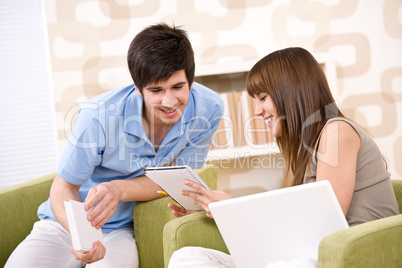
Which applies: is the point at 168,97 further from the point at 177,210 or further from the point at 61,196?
the point at 61,196

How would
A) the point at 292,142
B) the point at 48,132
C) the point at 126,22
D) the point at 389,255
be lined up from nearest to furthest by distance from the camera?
the point at 389,255 → the point at 292,142 → the point at 126,22 → the point at 48,132

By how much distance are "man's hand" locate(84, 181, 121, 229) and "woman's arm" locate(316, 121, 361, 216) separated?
30.6 inches

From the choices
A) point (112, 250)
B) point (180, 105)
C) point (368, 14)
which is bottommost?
point (112, 250)

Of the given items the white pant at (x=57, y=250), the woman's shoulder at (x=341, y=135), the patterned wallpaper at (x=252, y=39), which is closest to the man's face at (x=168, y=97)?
the white pant at (x=57, y=250)

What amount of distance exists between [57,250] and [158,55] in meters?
0.85

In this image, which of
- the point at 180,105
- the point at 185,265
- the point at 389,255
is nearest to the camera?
the point at 389,255

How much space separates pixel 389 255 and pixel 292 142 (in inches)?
20.6

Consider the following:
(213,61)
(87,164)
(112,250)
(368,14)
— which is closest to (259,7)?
(213,61)

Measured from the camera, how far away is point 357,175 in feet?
4.56

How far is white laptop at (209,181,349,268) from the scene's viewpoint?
1.14 metres

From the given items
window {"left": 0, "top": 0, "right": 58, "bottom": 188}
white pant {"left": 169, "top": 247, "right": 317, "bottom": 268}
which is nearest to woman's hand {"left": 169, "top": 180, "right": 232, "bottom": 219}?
white pant {"left": 169, "top": 247, "right": 317, "bottom": 268}

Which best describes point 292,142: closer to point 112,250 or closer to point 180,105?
point 180,105

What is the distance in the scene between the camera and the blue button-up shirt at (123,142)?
1.77 m

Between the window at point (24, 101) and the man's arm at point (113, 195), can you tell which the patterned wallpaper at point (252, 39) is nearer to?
the window at point (24, 101)
